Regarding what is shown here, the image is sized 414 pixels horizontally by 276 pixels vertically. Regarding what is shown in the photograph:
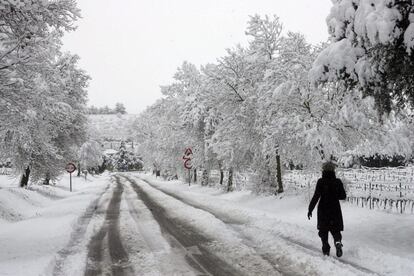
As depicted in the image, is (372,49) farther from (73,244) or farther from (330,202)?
(73,244)

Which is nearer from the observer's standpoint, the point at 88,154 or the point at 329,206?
the point at 329,206

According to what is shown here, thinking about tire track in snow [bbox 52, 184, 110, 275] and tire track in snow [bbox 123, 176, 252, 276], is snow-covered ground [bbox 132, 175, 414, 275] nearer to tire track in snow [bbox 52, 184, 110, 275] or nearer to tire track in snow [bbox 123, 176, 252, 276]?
tire track in snow [bbox 123, 176, 252, 276]

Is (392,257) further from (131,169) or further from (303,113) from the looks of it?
(131,169)

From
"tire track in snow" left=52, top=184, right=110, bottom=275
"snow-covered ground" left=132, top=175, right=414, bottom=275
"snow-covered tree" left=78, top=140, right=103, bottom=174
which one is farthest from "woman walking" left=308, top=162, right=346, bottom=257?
"snow-covered tree" left=78, top=140, right=103, bottom=174

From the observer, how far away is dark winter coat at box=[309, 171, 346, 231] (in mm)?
8672

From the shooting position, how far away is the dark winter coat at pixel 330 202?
8.67 meters

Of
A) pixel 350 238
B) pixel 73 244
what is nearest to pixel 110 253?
pixel 73 244

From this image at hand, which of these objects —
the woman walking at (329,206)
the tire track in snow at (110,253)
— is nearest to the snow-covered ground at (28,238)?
the tire track in snow at (110,253)

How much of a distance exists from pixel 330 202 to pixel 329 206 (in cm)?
9

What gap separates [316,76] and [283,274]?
4.14 metres

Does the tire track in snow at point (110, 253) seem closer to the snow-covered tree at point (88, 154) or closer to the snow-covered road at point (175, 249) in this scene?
the snow-covered road at point (175, 249)

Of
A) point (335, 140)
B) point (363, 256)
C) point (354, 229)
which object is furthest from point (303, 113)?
point (363, 256)

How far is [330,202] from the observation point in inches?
348

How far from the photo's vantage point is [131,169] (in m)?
152
